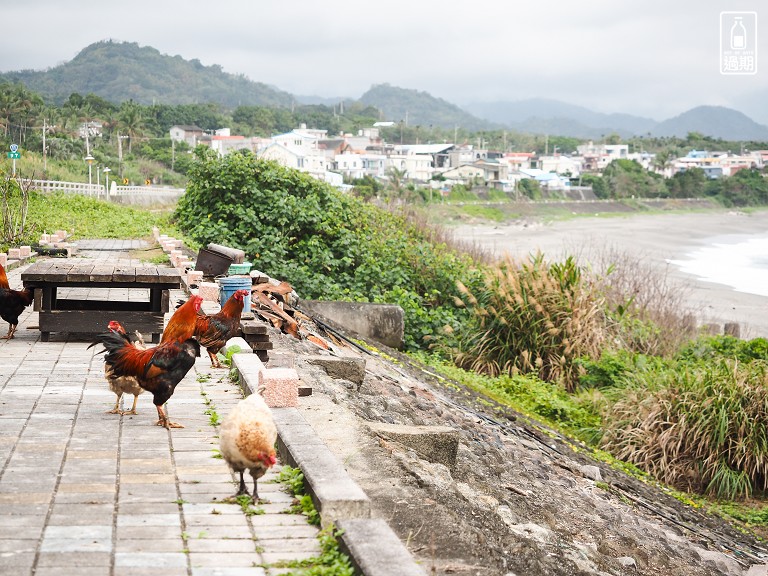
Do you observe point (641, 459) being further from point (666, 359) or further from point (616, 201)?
point (616, 201)

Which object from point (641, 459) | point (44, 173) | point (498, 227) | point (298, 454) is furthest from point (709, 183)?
point (298, 454)

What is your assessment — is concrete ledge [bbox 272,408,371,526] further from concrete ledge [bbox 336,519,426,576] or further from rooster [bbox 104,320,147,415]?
rooster [bbox 104,320,147,415]

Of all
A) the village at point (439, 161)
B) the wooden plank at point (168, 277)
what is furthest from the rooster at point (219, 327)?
the village at point (439, 161)

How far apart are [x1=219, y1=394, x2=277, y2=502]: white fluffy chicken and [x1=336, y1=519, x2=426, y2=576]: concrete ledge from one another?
2.08 ft

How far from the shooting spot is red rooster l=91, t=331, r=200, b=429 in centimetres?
680

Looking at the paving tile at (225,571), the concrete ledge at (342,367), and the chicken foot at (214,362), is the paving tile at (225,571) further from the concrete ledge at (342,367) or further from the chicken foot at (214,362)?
the concrete ledge at (342,367)

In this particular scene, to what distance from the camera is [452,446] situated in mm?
7738

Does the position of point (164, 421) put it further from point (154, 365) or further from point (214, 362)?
point (214, 362)

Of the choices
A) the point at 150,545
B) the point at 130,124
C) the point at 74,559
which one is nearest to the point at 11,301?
the point at 150,545

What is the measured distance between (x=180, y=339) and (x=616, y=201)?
311 ft

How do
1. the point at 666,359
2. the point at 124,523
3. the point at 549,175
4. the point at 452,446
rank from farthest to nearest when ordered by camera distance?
the point at 549,175 → the point at 666,359 → the point at 452,446 → the point at 124,523

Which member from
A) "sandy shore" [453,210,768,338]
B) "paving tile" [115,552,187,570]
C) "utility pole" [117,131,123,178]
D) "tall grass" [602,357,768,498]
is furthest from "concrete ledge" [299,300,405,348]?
"utility pole" [117,131,123,178]

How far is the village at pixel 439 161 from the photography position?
335 feet

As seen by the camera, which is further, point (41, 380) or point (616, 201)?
point (616, 201)
